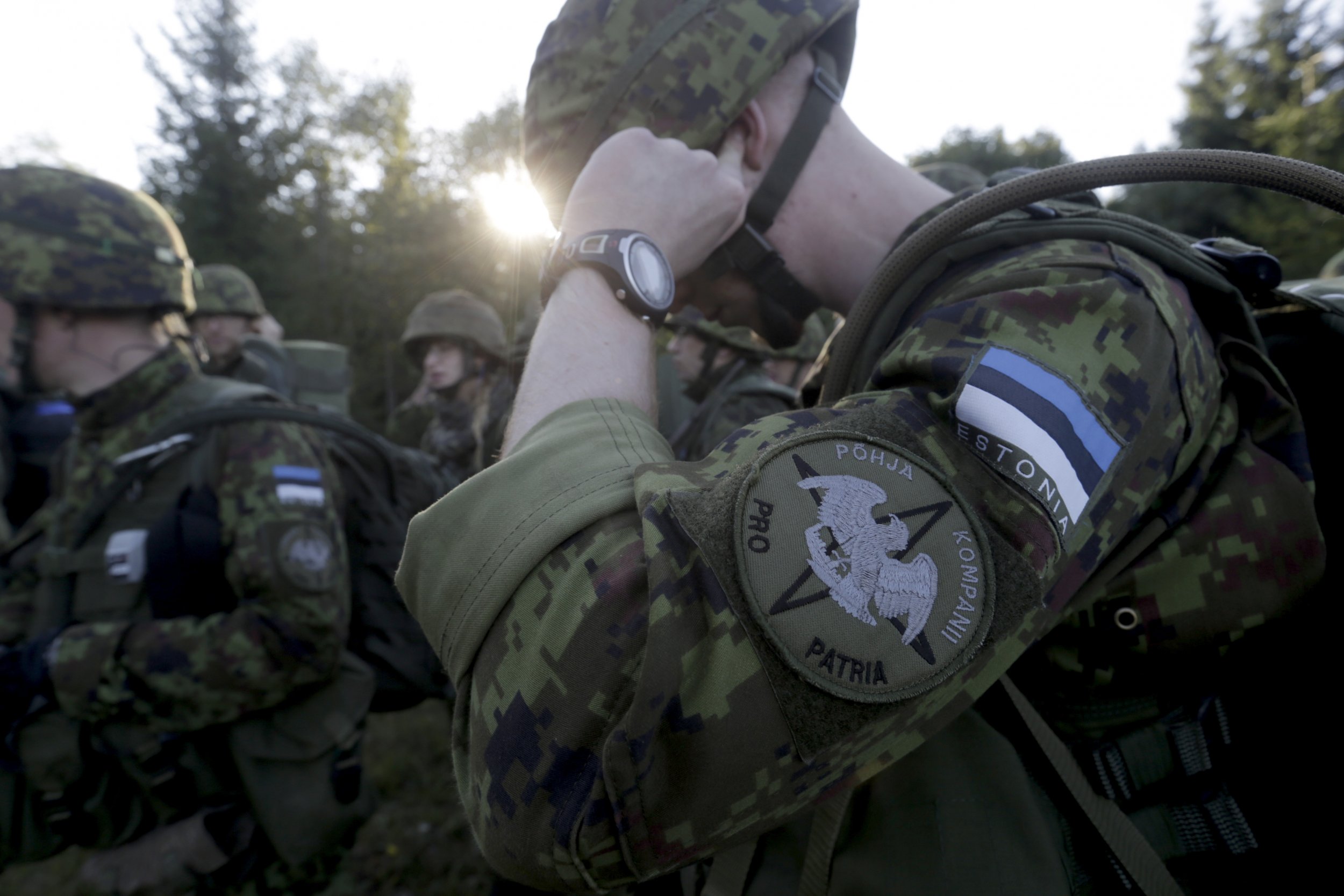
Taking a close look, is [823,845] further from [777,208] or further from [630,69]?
[630,69]

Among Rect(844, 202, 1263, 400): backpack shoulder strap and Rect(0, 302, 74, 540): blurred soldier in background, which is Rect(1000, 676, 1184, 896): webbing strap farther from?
Rect(0, 302, 74, 540): blurred soldier in background

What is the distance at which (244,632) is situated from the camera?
235 centimetres

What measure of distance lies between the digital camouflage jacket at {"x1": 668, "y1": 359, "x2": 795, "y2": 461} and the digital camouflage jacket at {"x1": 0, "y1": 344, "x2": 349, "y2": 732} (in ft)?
6.86

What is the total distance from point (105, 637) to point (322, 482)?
0.82 meters

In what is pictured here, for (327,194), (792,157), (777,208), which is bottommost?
(327,194)

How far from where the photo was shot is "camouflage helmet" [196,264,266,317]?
6293mm

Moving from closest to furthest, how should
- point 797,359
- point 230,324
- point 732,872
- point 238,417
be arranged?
point 732,872, point 238,417, point 797,359, point 230,324

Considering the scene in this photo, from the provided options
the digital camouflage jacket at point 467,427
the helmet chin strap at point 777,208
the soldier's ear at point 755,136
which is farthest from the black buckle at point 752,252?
the digital camouflage jacket at point 467,427

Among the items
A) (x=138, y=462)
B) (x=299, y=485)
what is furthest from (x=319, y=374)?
(x=299, y=485)

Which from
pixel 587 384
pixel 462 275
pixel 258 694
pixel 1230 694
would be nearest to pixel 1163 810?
pixel 1230 694

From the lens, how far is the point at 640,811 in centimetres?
73

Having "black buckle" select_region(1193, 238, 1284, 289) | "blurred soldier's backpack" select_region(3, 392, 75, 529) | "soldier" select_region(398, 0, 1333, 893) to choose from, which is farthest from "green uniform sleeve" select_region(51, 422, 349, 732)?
"blurred soldier's backpack" select_region(3, 392, 75, 529)

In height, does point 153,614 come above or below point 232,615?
below

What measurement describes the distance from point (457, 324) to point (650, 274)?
5880 millimetres
